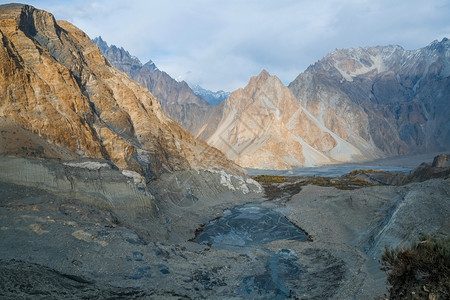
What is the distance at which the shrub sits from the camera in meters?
10.9

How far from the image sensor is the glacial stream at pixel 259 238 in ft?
65.1

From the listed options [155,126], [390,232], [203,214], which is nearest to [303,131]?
[155,126]

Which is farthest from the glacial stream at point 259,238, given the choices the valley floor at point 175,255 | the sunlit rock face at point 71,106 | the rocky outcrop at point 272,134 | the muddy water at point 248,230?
the rocky outcrop at point 272,134

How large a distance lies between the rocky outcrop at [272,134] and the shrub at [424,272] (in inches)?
4272

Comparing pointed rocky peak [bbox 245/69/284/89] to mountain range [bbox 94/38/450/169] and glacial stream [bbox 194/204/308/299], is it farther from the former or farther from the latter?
glacial stream [bbox 194/204/308/299]

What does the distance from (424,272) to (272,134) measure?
12695 centimetres

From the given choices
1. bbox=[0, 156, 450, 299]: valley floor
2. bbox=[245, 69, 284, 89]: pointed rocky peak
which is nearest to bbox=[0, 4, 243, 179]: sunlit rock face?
bbox=[0, 156, 450, 299]: valley floor

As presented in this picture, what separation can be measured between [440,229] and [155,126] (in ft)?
133

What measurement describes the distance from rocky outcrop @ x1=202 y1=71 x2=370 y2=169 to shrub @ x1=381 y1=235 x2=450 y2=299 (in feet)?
356

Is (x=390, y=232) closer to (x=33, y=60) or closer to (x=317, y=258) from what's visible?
(x=317, y=258)

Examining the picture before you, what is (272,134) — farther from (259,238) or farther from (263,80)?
(259,238)

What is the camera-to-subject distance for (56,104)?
36188 mm

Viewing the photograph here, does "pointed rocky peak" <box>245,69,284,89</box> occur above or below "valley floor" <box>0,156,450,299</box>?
above

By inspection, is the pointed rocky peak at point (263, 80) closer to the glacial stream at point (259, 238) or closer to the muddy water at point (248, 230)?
the glacial stream at point (259, 238)
